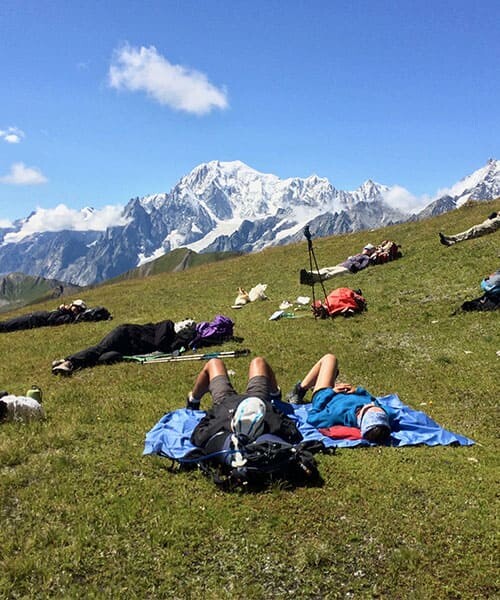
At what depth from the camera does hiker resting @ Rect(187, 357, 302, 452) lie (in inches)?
347

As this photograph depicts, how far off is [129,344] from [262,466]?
1242 centimetres

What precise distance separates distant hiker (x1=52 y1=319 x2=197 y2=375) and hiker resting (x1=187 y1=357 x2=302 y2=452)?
26.9ft

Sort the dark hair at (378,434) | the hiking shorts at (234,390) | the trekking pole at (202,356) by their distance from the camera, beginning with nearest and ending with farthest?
the dark hair at (378,434) < the hiking shorts at (234,390) < the trekking pole at (202,356)

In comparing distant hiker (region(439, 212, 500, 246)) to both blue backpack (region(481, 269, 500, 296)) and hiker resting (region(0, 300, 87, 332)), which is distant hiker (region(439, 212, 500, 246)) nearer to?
blue backpack (region(481, 269, 500, 296))

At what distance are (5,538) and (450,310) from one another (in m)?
19.8

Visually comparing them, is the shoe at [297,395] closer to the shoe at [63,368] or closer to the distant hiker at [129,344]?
the distant hiker at [129,344]

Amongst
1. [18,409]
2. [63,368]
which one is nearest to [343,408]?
[18,409]

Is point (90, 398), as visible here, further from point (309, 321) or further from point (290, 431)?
point (309, 321)

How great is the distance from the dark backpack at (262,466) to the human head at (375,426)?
2.12m

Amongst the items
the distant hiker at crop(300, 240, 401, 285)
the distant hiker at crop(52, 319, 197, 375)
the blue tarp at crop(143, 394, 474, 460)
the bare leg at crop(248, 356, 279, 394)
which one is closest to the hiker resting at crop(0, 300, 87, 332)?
the distant hiker at crop(52, 319, 197, 375)

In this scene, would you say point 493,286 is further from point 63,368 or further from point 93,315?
point 93,315

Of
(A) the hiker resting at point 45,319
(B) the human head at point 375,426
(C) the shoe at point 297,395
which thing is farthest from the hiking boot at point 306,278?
(B) the human head at point 375,426

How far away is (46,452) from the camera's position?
909 cm

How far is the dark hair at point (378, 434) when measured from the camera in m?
10.1
